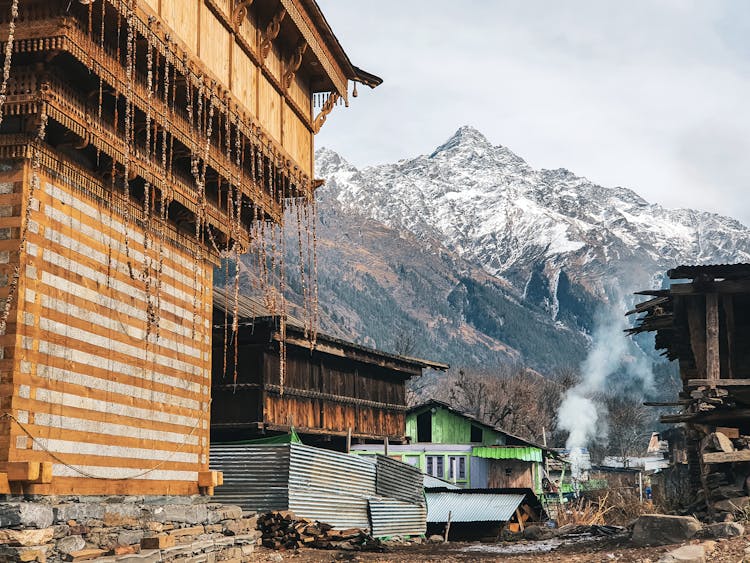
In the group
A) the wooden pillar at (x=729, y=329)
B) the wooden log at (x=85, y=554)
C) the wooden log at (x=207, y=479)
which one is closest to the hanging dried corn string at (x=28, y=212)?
the wooden log at (x=85, y=554)

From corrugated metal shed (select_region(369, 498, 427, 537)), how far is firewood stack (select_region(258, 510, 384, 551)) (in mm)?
4720

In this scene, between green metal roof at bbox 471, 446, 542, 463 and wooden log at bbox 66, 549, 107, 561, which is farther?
green metal roof at bbox 471, 446, 542, 463

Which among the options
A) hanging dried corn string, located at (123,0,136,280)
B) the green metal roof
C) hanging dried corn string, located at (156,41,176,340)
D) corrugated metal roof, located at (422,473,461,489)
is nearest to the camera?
hanging dried corn string, located at (123,0,136,280)

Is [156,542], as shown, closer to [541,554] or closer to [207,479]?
[207,479]

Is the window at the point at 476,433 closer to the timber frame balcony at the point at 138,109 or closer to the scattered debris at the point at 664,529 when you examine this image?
the scattered debris at the point at 664,529

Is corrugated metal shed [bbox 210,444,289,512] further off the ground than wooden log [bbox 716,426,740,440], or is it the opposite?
wooden log [bbox 716,426,740,440]

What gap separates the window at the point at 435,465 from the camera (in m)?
46.8

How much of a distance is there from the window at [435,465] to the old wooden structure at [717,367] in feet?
76.2

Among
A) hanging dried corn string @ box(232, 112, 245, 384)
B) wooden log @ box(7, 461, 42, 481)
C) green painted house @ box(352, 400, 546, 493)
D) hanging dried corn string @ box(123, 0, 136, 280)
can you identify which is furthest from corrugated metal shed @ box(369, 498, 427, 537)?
wooden log @ box(7, 461, 42, 481)

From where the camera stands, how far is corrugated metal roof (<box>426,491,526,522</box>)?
35.5m

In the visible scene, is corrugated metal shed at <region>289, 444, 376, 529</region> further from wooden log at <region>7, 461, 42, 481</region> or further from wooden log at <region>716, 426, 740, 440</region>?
wooden log at <region>7, 461, 42, 481</region>

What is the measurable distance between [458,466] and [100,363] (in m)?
34.2

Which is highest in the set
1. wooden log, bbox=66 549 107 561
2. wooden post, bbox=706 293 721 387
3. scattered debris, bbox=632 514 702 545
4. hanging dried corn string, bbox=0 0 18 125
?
hanging dried corn string, bbox=0 0 18 125

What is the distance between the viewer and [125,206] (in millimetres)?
16156
